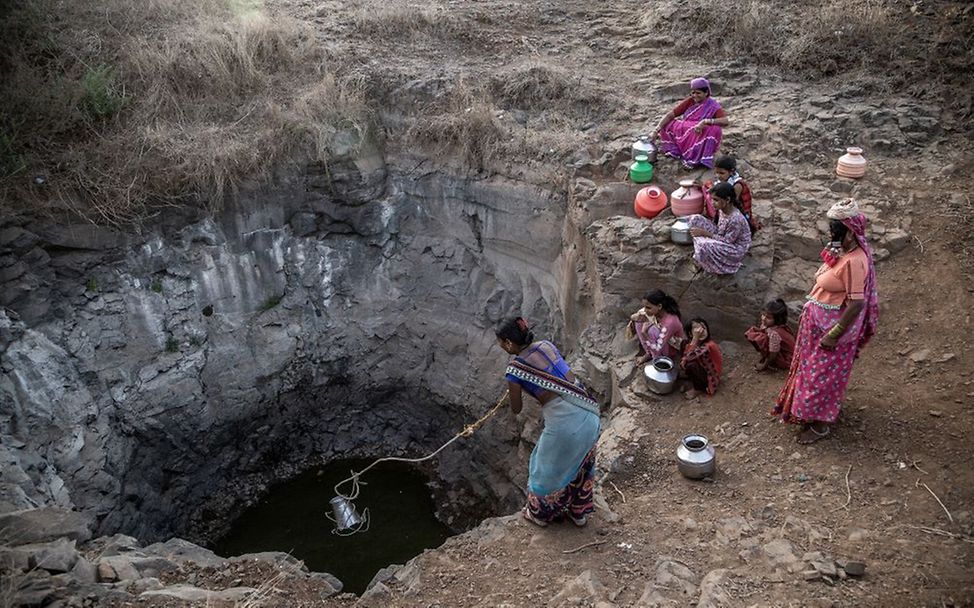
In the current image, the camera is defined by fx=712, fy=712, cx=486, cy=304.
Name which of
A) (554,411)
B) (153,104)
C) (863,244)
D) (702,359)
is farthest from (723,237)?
(153,104)

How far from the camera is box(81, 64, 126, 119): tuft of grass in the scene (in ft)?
21.9

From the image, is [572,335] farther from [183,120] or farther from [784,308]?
A: [183,120]

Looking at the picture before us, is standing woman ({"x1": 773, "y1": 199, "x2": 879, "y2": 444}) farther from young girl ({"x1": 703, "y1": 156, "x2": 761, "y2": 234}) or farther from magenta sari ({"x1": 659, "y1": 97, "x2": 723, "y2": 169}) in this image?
magenta sari ({"x1": 659, "y1": 97, "x2": 723, "y2": 169})

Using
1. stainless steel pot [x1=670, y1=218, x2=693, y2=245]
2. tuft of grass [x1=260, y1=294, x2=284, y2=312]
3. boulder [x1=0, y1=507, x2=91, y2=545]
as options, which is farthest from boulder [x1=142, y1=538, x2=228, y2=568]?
stainless steel pot [x1=670, y1=218, x2=693, y2=245]

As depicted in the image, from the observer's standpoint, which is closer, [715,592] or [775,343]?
[715,592]

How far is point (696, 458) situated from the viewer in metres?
4.12

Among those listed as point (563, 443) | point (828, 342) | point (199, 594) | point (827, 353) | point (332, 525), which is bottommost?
point (332, 525)

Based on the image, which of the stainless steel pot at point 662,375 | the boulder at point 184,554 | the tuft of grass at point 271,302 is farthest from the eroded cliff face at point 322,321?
the boulder at point 184,554

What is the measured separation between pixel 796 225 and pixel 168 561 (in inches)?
189

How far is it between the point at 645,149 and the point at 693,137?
399mm

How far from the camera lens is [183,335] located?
6.84 m

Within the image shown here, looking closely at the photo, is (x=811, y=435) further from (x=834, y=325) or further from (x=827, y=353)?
(x=834, y=325)

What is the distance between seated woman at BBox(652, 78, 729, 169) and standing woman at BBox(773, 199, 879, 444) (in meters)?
2.16

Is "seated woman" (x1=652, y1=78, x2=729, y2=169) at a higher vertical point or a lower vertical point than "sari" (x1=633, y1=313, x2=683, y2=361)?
higher
